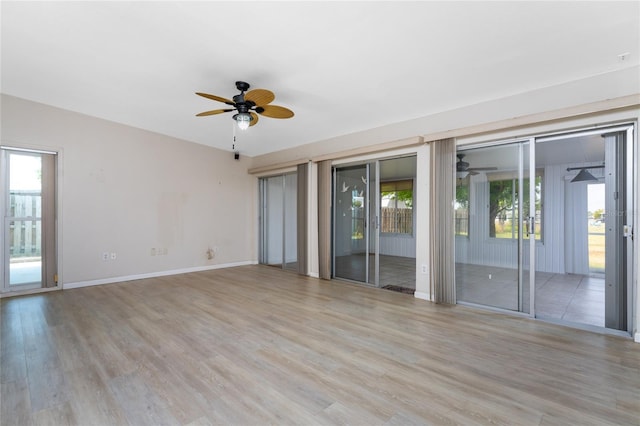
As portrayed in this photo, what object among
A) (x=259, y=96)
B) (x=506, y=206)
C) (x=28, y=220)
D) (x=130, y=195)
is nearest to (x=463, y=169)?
(x=506, y=206)

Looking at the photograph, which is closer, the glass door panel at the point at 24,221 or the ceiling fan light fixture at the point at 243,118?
the ceiling fan light fixture at the point at 243,118

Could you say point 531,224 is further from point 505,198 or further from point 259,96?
point 259,96

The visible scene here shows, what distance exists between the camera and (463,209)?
3.96 metres

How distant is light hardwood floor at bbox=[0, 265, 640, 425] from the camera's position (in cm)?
180

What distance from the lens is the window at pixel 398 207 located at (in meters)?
8.15

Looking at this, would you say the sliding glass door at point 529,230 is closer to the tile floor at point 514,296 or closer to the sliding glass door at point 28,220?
the tile floor at point 514,296

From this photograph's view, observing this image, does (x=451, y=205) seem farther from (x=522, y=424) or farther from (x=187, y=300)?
(x=187, y=300)

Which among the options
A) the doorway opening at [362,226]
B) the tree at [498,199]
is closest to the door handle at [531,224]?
the tree at [498,199]

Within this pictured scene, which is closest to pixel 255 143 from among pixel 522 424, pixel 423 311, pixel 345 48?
pixel 345 48

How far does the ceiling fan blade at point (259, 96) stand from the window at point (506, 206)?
2.94m

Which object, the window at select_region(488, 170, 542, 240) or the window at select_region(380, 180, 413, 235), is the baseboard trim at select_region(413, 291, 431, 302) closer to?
the window at select_region(488, 170, 542, 240)

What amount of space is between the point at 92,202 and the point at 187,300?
2.58m

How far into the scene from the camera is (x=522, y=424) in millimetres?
1692

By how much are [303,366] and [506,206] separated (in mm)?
3129
